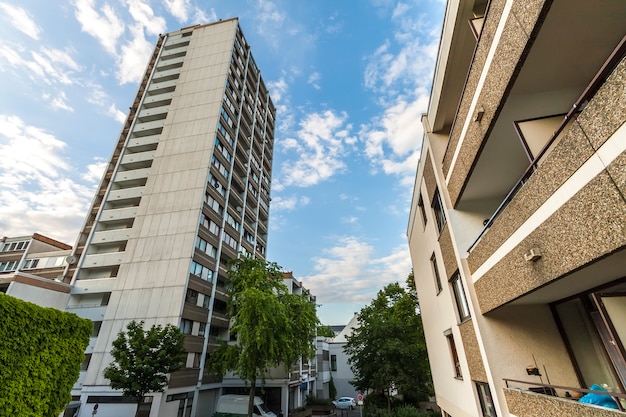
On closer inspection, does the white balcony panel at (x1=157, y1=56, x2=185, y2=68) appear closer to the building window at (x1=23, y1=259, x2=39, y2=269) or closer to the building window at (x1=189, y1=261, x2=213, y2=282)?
the building window at (x1=189, y1=261, x2=213, y2=282)

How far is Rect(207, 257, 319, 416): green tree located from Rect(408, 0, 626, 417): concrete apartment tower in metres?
11.7

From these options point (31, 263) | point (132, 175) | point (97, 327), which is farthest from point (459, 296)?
point (31, 263)

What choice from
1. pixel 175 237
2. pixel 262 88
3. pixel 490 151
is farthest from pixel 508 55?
pixel 262 88

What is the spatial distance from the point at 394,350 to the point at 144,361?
17.6 meters

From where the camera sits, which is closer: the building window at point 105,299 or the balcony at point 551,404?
the balcony at point 551,404

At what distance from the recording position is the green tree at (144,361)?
17.2 meters

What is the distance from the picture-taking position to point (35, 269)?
33.4 meters

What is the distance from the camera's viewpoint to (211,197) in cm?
3030

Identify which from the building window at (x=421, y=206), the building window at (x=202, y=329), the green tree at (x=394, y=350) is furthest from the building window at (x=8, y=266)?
the building window at (x=421, y=206)

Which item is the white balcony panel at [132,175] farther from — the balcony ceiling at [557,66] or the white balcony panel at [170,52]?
the balcony ceiling at [557,66]

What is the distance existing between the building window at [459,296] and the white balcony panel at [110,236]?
2845cm

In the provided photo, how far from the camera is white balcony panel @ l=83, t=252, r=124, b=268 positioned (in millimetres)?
26703

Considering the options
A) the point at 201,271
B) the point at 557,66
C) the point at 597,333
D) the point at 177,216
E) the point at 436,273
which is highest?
the point at 177,216

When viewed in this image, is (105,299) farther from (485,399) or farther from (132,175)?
(485,399)
